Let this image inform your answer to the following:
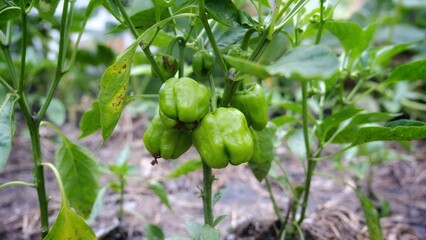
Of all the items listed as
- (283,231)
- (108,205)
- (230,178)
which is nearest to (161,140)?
(283,231)

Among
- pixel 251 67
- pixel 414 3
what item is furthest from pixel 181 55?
pixel 414 3

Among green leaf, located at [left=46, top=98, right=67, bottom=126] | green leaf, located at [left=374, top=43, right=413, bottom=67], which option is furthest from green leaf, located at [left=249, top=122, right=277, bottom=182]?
green leaf, located at [left=46, top=98, right=67, bottom=126]

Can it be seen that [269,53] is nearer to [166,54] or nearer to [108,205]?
[108,205]

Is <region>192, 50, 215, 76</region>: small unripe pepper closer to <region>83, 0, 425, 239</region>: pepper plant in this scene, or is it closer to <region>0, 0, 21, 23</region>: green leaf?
<region>83, 0, 425, 239</region>: pepper plant

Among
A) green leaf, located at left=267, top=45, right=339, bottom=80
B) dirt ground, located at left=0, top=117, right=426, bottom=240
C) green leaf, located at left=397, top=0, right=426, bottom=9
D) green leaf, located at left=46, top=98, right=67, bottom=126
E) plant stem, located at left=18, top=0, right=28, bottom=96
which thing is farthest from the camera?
green leaf, located at left=397, top=0, right=426, bottom=9

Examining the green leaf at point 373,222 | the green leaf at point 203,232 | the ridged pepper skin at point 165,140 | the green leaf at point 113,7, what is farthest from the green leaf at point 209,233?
the green leaf at point 373,222
